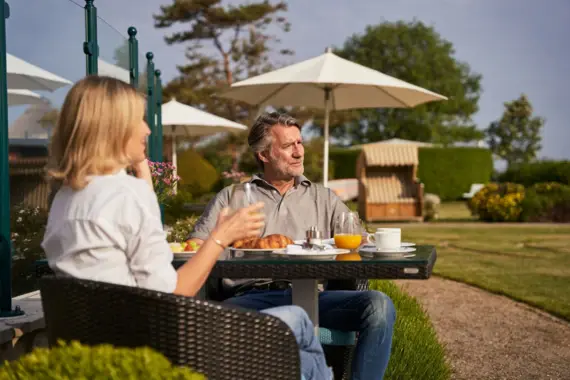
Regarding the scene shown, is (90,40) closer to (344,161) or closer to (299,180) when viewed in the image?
(299,180)

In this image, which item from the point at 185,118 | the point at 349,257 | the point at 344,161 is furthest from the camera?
the point at 344,161

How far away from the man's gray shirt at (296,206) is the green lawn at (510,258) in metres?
3.47

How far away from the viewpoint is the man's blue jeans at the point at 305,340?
2.55m

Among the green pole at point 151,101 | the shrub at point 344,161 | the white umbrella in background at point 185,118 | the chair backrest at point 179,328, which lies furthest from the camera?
the shrub at point 344,161

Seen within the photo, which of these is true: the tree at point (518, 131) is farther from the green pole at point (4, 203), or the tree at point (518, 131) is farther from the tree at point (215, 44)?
the green pole at point (4, 203)

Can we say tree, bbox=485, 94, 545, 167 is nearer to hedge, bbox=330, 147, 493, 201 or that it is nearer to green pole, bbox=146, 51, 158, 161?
hedge, bbox=330, 147, 493, 201

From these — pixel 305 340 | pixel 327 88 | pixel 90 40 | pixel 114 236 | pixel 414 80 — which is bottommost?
pixel 305 340

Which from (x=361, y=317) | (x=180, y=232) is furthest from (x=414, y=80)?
(x=361, y=317)

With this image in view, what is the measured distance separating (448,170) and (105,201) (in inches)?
1231

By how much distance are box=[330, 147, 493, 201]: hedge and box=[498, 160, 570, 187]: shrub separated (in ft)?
15.0

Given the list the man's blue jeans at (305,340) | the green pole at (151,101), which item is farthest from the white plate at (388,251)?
the green pole at (151,101)

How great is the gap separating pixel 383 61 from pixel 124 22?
1919 inches

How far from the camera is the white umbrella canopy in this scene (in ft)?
16.5

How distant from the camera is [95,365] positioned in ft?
6.62
